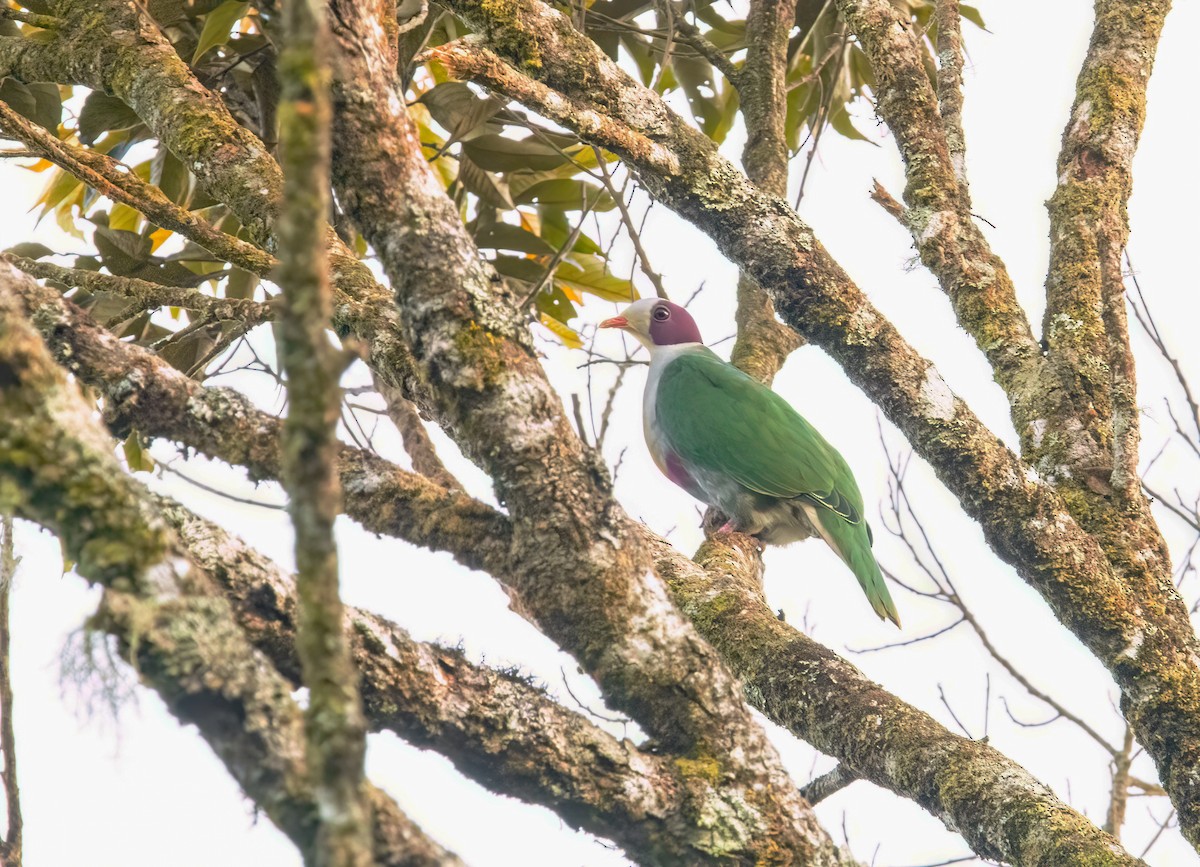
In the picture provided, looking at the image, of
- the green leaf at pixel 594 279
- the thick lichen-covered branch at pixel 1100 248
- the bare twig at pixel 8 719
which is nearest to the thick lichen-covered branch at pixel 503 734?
the bare twig at pixel 8 719

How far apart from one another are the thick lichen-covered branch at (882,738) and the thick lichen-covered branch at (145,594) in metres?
1.10

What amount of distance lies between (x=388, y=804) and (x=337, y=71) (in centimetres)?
89

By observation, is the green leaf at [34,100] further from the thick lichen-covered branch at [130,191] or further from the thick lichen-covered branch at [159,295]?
the thick lichen-covered branch at [159,295]

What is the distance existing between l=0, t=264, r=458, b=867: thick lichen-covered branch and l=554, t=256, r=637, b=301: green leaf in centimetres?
257

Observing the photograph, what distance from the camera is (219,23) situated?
2588 mm

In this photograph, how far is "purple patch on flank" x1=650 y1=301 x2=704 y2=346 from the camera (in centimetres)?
462

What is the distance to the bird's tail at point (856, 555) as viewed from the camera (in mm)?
3627

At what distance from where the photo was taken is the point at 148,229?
122 inches

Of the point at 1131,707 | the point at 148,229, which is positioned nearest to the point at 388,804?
the point at 1131,707

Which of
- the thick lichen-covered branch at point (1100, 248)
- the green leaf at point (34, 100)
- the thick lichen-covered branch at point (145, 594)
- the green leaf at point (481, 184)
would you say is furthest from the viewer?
the green leaf at point (481, 184)

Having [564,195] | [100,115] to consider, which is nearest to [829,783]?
[564,195]

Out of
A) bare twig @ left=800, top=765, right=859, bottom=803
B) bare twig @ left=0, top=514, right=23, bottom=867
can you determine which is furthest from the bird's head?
bare twig @ left=0, top=514, right=23, bottom=867

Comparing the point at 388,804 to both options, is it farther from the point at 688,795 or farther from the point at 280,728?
the point at 688,795

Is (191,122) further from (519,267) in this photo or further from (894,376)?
(894,376)
